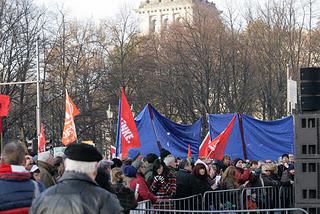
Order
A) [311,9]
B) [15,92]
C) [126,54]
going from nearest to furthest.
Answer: [15,92] → [311,9] → [126,54]

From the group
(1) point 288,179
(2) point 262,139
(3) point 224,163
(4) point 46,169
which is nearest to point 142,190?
(4) point 46,169

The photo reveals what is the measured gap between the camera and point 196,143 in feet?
68.5

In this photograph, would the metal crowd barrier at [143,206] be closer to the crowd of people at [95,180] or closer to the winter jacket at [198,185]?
the crowd of people at [95,180]

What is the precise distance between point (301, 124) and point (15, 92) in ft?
124

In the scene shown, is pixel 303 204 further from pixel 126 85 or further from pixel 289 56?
pixel 126 85

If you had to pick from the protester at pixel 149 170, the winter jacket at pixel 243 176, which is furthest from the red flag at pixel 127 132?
the protester at pixel 149 170

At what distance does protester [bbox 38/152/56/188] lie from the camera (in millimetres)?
8648

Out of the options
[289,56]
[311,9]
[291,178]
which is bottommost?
[291,178]

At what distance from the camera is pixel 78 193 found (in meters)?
4.77

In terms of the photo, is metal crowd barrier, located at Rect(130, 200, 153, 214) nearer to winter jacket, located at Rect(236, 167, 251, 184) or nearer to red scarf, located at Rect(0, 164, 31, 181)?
red scarf, located at Rect(0, 164, 31, 181)

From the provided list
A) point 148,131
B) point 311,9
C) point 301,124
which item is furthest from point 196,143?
point 311,9

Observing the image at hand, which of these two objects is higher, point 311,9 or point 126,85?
point 311,9

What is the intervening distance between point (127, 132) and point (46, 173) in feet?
28.1

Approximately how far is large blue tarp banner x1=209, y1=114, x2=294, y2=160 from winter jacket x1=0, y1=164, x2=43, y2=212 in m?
14.5
